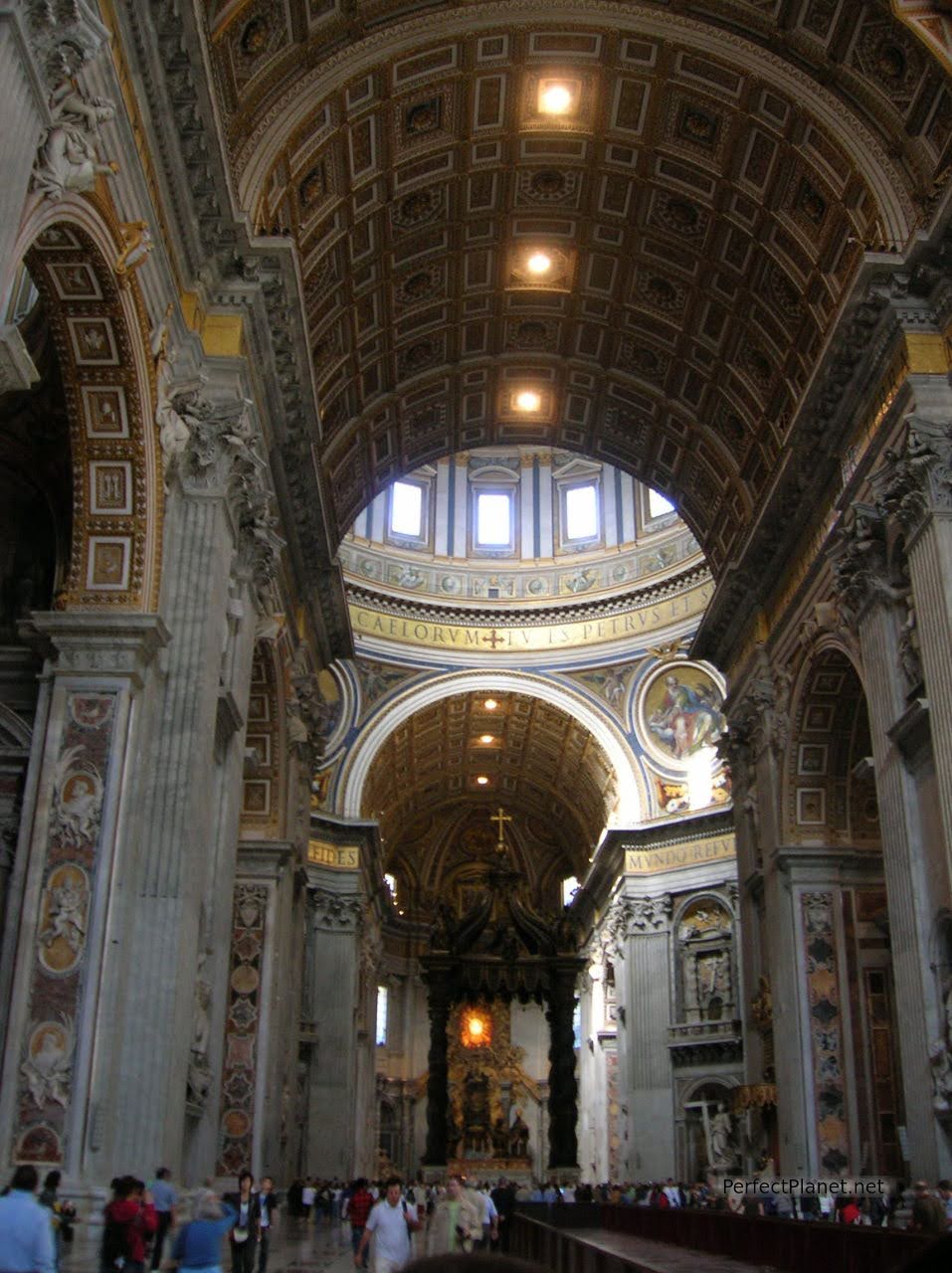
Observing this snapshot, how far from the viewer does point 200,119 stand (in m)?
12.0

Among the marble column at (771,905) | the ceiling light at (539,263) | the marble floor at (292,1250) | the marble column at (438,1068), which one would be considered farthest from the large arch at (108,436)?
the marble column at (438,1068)

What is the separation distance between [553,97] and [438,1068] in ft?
101

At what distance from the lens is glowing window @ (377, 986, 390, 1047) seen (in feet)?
149

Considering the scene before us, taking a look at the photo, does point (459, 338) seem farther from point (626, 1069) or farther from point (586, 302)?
point (626, 1069)

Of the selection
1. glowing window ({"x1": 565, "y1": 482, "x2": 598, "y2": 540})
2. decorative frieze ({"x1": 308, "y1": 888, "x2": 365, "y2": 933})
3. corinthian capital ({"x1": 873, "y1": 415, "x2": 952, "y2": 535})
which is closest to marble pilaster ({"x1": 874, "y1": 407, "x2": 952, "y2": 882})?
corinthian capital ({"x1": 873, "y1": 415, "x2": 952, "y2": 535})

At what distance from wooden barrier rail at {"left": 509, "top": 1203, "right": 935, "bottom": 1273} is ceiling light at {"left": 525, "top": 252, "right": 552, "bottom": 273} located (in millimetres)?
13357

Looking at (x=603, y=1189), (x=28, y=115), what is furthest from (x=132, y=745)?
(x=603, y=1189)

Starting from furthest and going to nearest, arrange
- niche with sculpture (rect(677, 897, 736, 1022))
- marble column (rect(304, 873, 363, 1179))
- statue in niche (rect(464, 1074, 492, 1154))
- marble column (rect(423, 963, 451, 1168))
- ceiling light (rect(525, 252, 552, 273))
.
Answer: statue in niche (rect(464, 1074, 492, 1154))
marble column (rect(423, 963, 451, 1168))
niche with sculpture (rect(677, 897, 736, 1022))
marble column (rect(304, 873, 363, 1179))
ceiling light (rect(525, 252, 552, 273))

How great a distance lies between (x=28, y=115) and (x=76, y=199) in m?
1.85

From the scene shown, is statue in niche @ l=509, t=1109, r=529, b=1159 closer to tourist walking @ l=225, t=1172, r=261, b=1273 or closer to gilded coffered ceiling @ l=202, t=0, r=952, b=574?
gilded coffered ceiling @ l=202, t=0, r=952, b=574

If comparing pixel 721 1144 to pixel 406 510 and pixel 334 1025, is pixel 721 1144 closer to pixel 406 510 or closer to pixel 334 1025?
pixel 334 1025

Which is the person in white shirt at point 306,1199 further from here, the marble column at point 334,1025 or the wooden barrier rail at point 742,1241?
the wooden barrier rail at point 742,1241

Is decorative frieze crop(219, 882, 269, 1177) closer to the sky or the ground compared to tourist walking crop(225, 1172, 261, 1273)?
closer to the sky

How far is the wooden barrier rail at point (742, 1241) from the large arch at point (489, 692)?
640 inches
